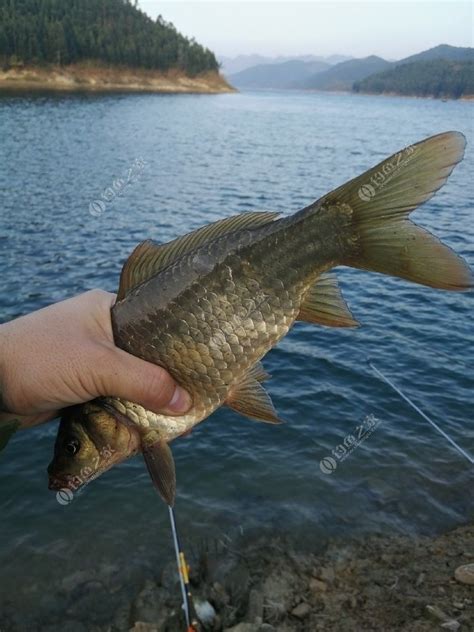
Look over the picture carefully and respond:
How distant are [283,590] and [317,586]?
1.63 ft

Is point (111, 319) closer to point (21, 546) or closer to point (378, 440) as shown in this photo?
point (21, 546)

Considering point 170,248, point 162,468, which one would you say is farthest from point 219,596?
point 170,248

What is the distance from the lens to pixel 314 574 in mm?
7918

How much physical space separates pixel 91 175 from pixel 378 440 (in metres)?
34.2

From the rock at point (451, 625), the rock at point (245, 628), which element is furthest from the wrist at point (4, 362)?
the rock at point (451, 625)

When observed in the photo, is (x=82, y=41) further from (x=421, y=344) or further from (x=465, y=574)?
(x=465, y=574)

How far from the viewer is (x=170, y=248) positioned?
12.7ft

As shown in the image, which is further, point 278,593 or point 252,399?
→ point 278,593

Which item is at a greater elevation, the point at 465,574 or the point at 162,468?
the point at 162,468

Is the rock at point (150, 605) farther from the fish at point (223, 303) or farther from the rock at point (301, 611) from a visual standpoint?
the fish at point (223, 303)

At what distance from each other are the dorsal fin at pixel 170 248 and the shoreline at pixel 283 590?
197 inches

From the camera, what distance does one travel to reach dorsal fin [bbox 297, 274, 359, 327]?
12.2 feet

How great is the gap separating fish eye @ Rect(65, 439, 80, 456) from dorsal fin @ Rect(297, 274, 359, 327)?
1.80m

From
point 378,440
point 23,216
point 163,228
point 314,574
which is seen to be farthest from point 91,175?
point 314,574
